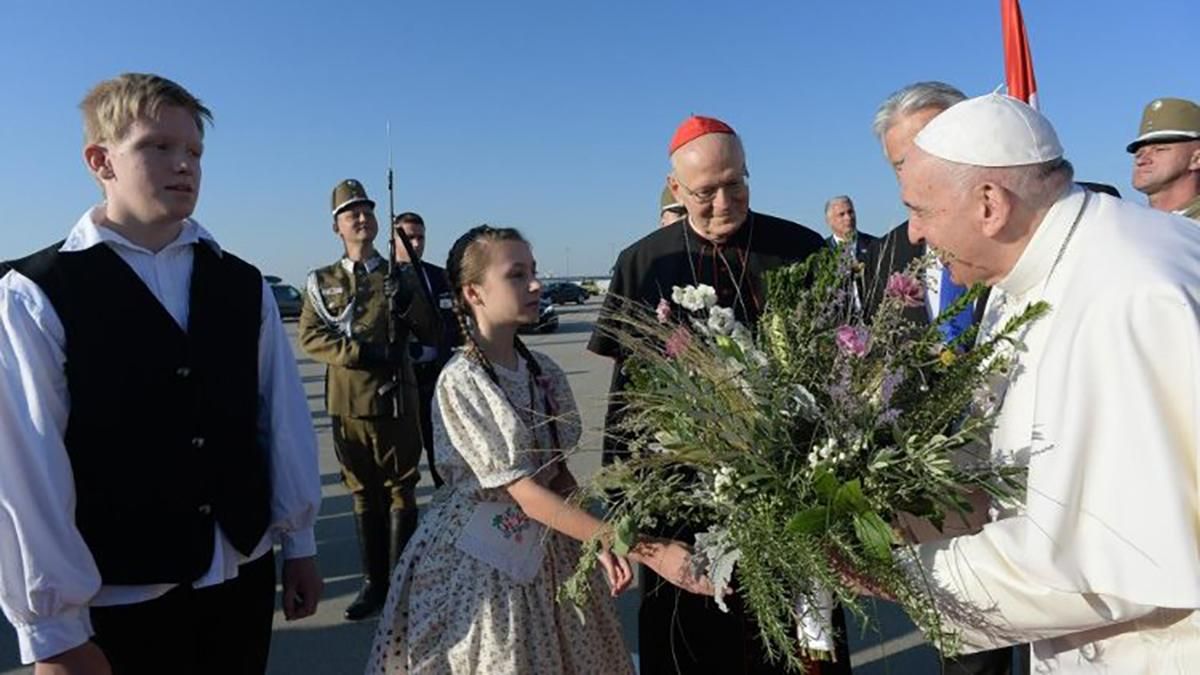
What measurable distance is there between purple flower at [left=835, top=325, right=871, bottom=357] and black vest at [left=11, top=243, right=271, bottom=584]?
155 centimetres

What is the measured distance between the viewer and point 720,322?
1792 millimetres

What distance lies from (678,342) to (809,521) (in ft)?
1.64

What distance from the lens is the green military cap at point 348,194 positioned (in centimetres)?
514

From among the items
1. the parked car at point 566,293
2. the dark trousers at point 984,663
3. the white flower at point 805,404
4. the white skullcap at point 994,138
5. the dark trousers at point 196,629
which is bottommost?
the parked car at point 566,293

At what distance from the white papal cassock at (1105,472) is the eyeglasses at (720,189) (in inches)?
48.7

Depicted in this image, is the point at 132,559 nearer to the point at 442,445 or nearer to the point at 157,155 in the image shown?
the point at 442,445

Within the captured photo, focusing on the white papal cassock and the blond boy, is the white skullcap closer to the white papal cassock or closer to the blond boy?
the white papal cassock

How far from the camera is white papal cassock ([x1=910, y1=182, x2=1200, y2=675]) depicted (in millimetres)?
1327

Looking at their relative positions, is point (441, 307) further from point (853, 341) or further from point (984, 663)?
point (853, 341)

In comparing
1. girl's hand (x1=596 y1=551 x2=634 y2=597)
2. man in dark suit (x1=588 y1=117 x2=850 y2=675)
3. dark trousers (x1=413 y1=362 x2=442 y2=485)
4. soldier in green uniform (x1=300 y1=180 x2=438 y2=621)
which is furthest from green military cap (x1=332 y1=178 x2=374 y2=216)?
girl's hand (x1=596 y1=551 x2=634 y2=597)

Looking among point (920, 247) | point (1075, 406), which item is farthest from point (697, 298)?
point (920, 247)

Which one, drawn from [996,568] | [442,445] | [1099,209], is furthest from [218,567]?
[1099,209]

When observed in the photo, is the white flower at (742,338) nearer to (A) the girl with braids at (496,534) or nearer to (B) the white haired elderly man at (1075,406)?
(B) the white haired elderly man at (1075,406)

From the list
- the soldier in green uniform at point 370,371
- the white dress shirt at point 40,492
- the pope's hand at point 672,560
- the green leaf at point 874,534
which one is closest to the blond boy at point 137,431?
the white dress shirt at point 40,492
